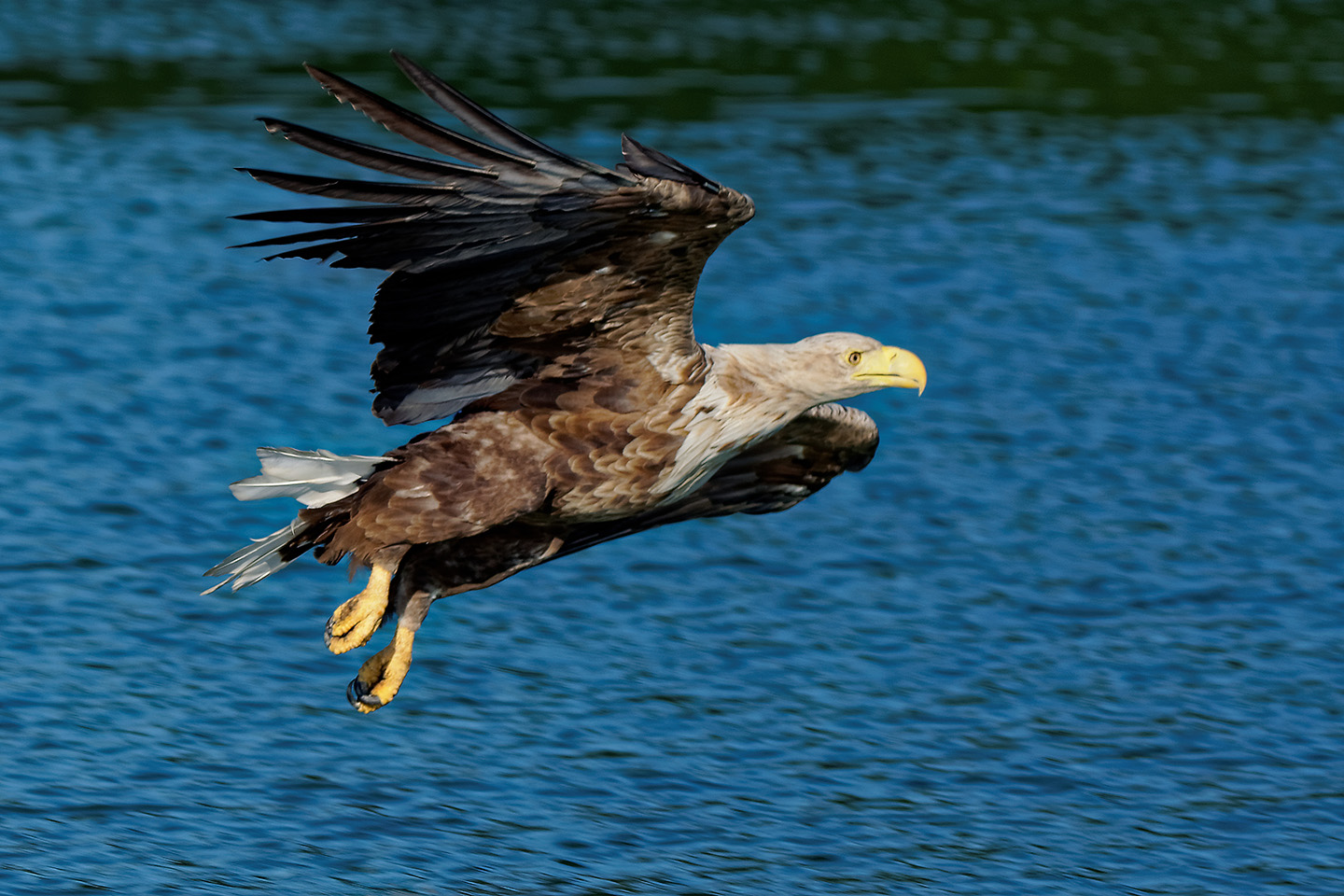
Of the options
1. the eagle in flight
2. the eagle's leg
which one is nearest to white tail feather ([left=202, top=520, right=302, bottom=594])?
the eagle in flight

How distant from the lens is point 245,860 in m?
7.99

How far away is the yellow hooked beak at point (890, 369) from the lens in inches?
275

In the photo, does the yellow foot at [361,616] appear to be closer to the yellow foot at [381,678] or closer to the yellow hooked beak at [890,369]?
the yellow foot at [381,678]

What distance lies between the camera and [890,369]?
23.0ft

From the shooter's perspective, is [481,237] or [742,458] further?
[742,458]

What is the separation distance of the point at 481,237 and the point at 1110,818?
4105 mm

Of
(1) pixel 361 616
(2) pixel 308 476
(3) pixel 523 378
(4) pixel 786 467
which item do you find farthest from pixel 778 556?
(1) pixel 361 616

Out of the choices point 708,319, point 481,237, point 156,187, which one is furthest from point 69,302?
point 481,237

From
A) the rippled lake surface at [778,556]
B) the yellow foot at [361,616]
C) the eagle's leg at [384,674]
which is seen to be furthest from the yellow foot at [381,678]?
the rippled lake surface at [778,556]

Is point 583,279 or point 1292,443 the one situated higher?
point 583,279

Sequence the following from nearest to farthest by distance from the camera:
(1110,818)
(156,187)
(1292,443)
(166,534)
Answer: (1110,818) < (166,534) < (1292,443) < (156,187)

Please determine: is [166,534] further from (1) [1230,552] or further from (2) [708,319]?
(1) [1230,552]

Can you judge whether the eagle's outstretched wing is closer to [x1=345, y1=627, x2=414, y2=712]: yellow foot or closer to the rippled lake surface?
[x1=345, y1=627, x2=414, y2=712]: yellow foot

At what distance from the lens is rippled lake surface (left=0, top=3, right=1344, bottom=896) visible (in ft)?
27.7
